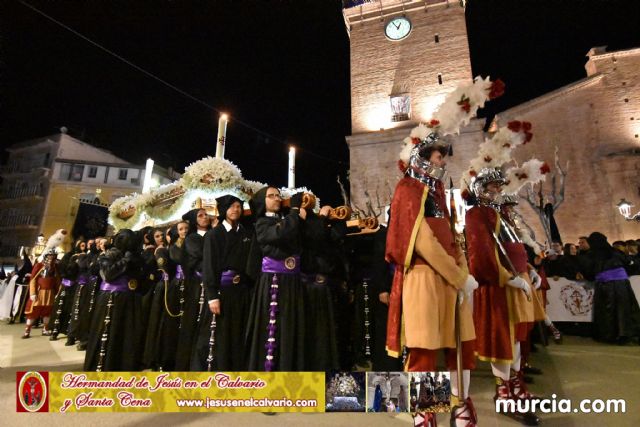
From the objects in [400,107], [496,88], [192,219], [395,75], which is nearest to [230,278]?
→ [192,219]

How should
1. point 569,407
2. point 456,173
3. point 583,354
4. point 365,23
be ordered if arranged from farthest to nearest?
point 365,23 < point 456,173 < point 583,354 < point 569,407

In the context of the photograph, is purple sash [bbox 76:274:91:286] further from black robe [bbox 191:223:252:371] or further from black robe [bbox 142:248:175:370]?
black robe [bbox 191:223:252:371]

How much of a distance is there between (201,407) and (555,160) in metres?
24.5

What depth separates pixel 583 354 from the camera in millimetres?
5566

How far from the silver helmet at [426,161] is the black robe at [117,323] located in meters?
3.91

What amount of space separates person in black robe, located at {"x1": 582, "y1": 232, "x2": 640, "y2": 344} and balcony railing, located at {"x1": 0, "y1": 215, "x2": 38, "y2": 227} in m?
40.0

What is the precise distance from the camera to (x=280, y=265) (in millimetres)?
3492

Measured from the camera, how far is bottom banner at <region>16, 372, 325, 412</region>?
2402 millimetres

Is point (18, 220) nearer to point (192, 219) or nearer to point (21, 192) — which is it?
point (21, 192)

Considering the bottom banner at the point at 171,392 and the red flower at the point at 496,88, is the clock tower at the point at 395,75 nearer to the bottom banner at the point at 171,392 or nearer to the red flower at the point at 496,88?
the red flower at the point at 496,88

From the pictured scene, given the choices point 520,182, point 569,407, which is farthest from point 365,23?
point 569,407

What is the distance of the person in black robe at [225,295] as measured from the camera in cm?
354

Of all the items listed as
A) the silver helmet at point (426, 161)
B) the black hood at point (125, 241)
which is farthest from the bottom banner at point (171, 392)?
the black hood at point (125, 241)

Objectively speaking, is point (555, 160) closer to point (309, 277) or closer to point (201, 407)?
point (309, 277)
